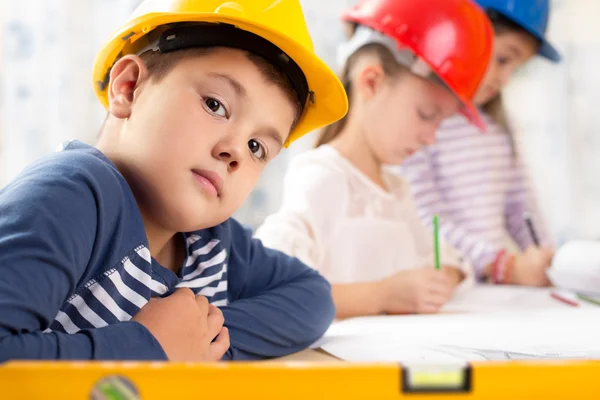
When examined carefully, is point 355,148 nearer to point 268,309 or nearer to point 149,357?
point 268,309

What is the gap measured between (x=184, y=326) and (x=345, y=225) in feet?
1.78

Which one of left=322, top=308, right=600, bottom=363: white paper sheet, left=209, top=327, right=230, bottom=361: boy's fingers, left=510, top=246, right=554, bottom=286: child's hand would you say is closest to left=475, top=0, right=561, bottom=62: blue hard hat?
left=510, top=246, right=554, bottom=286: child's hand

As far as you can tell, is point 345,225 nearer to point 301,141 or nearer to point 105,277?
point 301,141

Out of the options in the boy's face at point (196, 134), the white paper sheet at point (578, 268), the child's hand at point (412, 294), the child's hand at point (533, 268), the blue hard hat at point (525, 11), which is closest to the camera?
the boy's face at point (196, 134)

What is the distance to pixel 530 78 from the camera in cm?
182

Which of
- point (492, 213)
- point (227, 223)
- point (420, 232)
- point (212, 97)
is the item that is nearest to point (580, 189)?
point (492, 213)

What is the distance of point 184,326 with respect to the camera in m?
0.52

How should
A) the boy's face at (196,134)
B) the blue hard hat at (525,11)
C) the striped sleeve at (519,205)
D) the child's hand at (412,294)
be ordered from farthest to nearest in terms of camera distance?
the striped sleeve at (519,205) → the blue hard hat at (525,11) → the child's hand at (412,294) → the boy's face at (196,134)

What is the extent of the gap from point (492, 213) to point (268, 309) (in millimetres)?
908

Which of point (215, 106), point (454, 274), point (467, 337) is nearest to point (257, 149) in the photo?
point (215, 106)

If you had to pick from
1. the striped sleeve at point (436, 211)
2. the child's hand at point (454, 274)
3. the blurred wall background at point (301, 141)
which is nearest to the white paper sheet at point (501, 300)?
the child's hand at point (454, 274)

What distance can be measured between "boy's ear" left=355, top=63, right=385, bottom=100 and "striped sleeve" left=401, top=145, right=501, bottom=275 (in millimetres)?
231

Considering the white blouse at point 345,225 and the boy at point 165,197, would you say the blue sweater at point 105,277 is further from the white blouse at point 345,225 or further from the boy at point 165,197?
the white blouse at point 345,225

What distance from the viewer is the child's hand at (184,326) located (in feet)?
1.66
